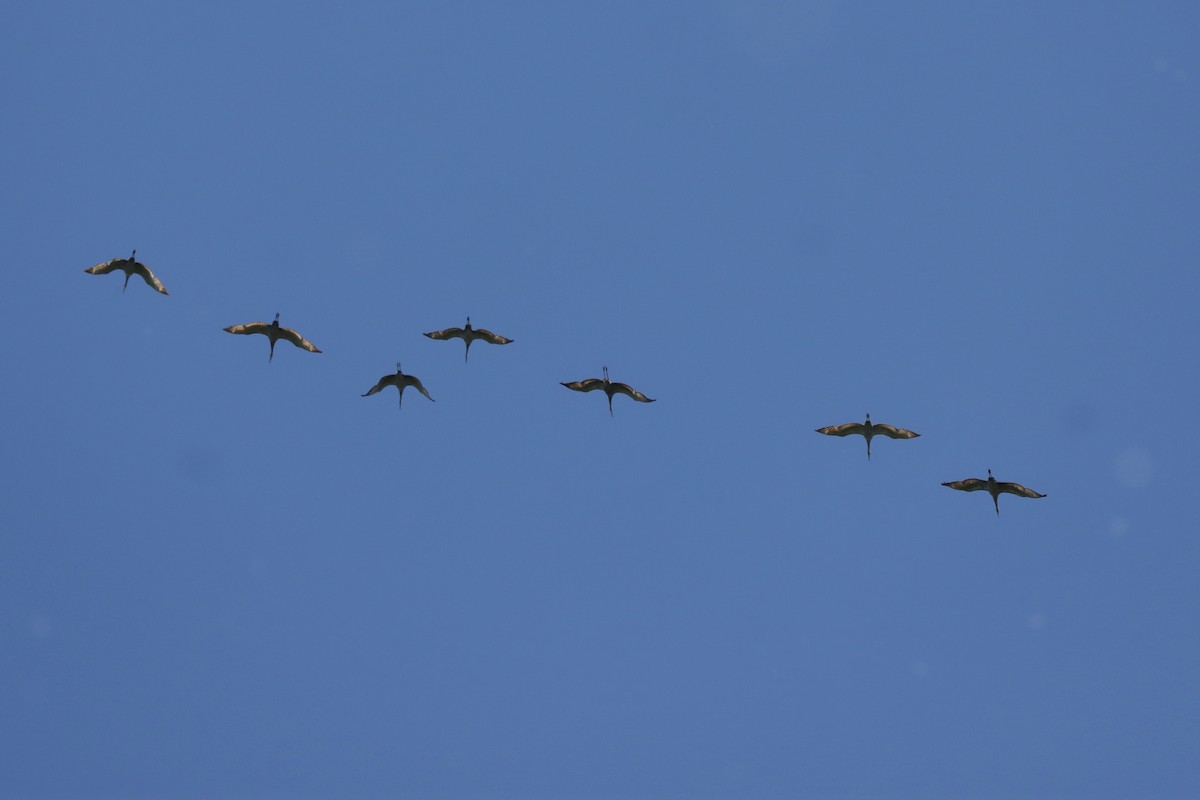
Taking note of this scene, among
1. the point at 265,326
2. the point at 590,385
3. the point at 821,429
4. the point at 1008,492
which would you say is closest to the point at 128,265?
the point at 265,326

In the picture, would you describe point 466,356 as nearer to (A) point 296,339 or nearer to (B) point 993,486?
(A) point 296,339

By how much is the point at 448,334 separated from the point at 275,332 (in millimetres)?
9140

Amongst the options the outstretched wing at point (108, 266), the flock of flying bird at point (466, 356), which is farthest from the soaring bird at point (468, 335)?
the outstretched wing at point (108, 266)

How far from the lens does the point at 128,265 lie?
5591 cm

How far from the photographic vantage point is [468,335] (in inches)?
2388

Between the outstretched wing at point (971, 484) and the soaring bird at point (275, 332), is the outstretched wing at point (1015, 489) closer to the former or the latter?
the outstretched wing at point (971, 484)

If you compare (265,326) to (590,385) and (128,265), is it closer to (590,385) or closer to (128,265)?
(128,265)

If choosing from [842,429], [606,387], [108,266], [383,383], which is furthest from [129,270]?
[842,429]

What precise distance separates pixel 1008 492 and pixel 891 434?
6.72m

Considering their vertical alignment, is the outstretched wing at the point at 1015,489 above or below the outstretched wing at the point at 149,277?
below

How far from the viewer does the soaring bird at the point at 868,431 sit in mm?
59875

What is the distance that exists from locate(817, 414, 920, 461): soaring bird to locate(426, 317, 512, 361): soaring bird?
18.3 metres

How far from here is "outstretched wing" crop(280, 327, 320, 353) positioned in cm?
5791

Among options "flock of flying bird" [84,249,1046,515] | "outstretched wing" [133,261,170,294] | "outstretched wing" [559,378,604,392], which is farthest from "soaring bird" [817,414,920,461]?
"outstretched wing" [133,261,170,294]
